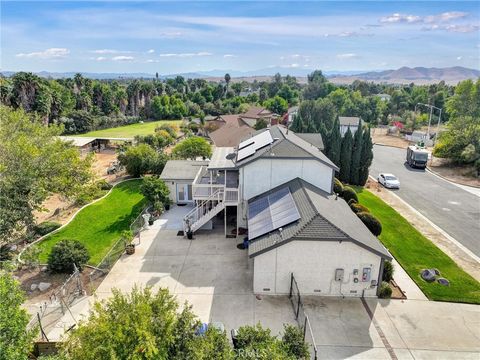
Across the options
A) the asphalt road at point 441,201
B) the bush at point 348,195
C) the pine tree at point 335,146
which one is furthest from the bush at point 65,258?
the pine tree at point 335,146

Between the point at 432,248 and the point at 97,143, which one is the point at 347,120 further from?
the point at 97,143

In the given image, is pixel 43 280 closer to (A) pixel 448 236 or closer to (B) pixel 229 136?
(A) pixel 448 236

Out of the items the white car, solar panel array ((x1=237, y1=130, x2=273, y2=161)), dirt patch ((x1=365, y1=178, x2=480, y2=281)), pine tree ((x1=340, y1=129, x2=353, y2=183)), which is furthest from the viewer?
pine tree ((x1=340, y1=129, x2=353, y2=183))

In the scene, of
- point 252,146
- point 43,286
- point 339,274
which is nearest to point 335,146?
point 252,146

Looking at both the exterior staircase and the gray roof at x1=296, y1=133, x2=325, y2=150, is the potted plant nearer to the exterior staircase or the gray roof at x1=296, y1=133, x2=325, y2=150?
the exterior staircase

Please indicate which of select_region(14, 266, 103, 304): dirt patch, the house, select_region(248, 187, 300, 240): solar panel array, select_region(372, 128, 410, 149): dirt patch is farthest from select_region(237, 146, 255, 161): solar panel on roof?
select_region(372, 128, 410, 149): dirt patch


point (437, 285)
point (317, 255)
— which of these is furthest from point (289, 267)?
point (437, 285)
